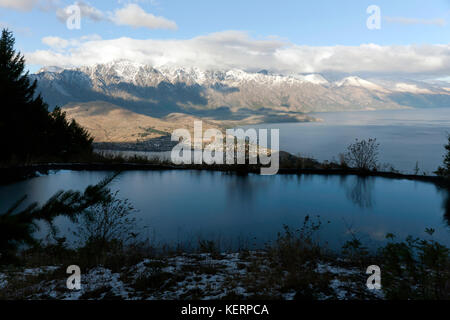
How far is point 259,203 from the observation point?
20.7 feet

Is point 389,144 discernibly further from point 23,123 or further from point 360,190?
point 23,123

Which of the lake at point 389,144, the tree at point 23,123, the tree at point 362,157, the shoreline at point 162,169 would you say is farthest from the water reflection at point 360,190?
the tree at point 23,123

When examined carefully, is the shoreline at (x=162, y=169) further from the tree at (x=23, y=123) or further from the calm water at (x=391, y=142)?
the calm water at (x=391, y=142)

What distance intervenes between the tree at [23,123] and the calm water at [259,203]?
364cm

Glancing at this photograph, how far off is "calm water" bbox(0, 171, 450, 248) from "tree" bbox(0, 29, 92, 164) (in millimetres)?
3642

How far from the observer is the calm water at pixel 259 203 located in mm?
4793

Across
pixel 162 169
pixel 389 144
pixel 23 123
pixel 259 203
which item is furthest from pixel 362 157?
pixel 389 144

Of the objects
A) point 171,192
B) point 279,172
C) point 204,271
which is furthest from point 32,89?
point 204,271

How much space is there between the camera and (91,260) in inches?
133

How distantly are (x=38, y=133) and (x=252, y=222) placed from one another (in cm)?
1233

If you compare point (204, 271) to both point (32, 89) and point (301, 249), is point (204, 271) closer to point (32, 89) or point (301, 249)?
point (301, 249)

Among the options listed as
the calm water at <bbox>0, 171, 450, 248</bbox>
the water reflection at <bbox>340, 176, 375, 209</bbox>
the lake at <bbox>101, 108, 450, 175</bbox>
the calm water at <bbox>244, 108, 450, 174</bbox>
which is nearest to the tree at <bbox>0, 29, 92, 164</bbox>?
the lake at <bbox>101, 108, 450, 175</bbox>

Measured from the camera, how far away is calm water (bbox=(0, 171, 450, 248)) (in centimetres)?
479

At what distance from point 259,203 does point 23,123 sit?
1028cm
